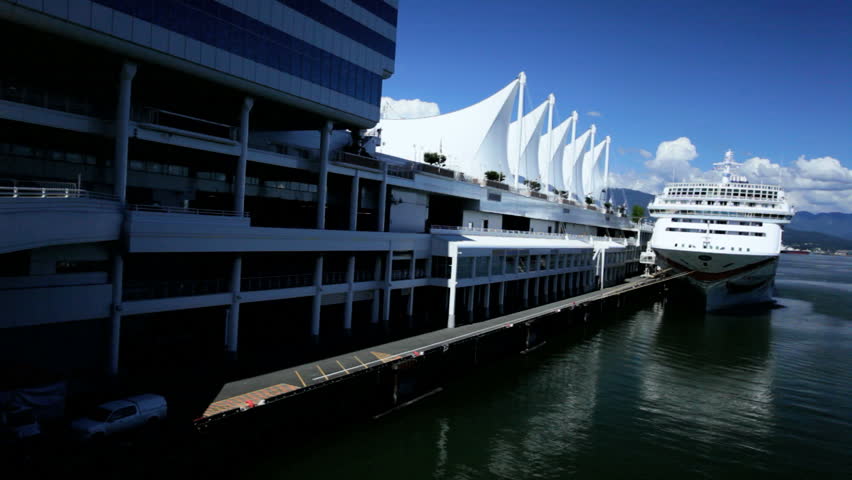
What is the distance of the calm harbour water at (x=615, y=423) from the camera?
18375mm

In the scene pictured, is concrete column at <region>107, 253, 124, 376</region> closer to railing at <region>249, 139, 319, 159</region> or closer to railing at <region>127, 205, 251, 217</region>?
railing at <region>127, 205, 251, 217</region>

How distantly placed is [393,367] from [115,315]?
11.8 metres

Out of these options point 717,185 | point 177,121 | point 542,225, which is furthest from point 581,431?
point 717,185

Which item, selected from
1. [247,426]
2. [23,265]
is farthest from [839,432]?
[23,265]

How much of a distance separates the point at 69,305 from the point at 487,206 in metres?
38.7

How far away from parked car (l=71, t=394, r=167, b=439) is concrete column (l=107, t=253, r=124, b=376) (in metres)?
5.20

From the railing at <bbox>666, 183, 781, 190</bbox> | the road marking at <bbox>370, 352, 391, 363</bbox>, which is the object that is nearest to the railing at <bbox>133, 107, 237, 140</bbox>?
the road marking at <bbox>370, 352, 391, 363</bbox>

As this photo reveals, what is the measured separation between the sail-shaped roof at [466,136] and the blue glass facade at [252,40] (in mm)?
28182

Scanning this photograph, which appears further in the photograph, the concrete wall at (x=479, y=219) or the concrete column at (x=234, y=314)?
the concrete wall at (x=479, y=219)

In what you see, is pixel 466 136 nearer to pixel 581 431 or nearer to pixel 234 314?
pixel 234 314

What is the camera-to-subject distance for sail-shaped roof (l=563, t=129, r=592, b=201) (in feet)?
325

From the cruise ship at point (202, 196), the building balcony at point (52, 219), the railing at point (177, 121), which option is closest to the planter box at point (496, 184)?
the cruise ship at point (202, 196)

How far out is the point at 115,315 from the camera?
21281mm

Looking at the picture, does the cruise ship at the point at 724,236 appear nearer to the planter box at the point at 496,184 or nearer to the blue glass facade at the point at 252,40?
the planter box at the point at 496,184
